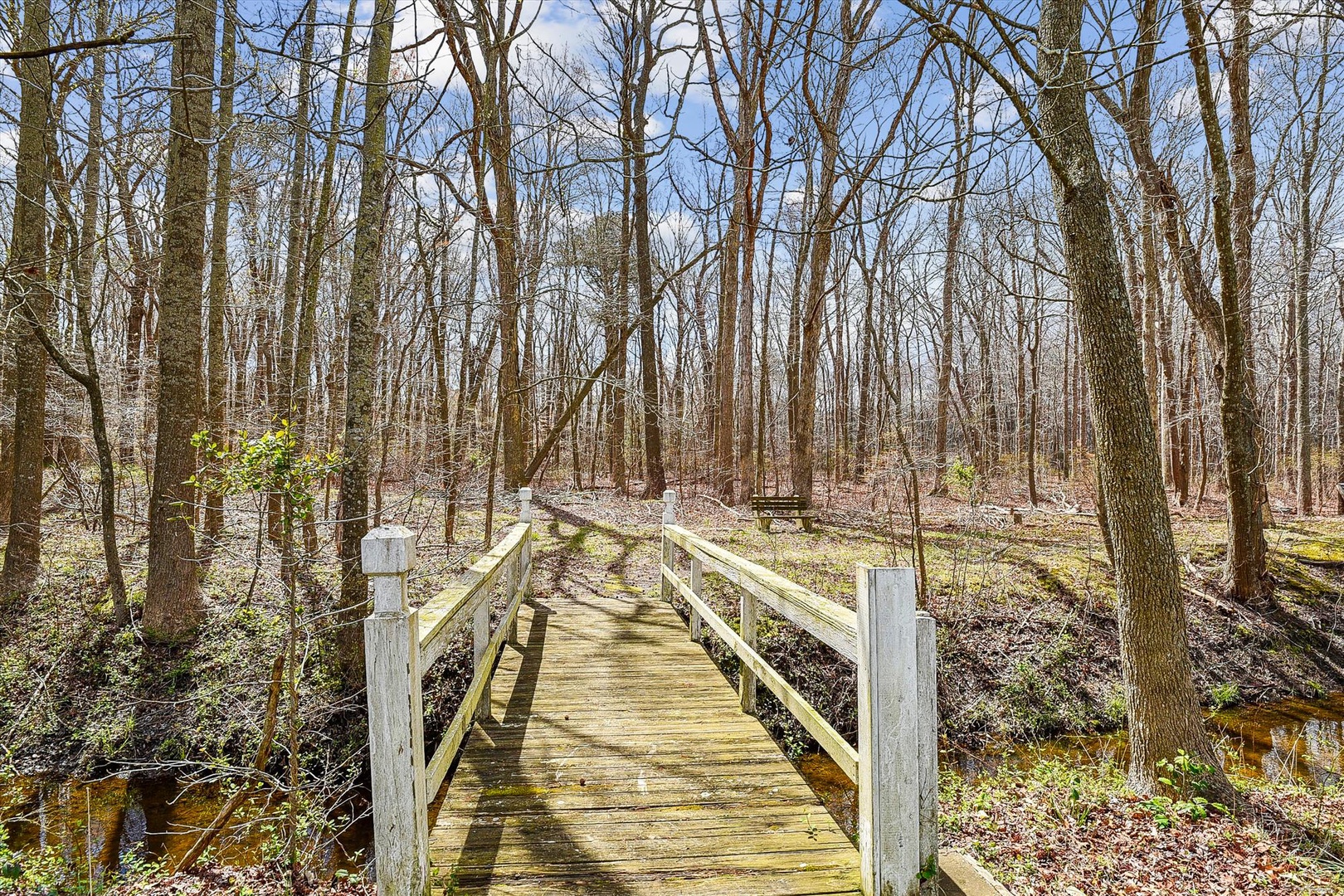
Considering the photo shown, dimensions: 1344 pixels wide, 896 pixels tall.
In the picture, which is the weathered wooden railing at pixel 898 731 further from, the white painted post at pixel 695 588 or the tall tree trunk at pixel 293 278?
the tall tree trunk at pixel 293 278

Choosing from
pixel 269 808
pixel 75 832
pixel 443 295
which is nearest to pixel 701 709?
pixel 269 808

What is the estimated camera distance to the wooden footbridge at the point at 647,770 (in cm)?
232

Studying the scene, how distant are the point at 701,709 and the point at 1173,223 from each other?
9355mm

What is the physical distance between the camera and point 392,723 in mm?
2385

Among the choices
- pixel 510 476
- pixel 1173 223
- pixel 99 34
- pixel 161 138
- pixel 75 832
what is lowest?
pixel 75 832

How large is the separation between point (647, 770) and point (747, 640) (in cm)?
117

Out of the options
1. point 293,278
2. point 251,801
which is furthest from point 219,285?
point 251,801

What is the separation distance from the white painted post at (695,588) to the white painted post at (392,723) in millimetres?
3509

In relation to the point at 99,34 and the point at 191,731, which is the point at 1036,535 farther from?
the point at 99,34

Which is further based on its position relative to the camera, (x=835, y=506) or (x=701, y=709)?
(x=835, y=506)

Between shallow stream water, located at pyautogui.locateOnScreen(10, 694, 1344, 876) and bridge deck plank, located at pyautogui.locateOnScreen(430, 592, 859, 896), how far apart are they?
1.25m

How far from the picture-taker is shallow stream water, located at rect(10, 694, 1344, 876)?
16.4 ft

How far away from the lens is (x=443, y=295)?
15.1 meters

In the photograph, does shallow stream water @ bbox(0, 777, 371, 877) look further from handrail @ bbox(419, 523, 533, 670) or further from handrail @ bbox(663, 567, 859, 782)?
handrail @ bbox(663, 567, 859, 782)
